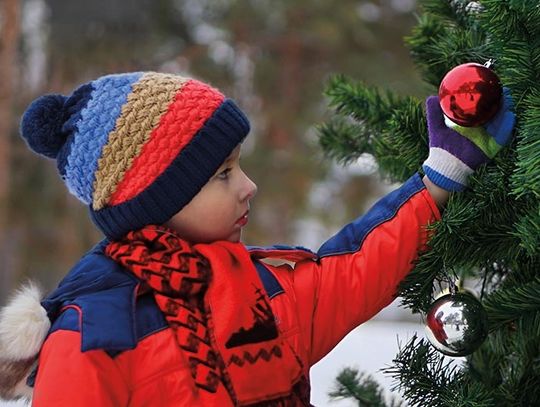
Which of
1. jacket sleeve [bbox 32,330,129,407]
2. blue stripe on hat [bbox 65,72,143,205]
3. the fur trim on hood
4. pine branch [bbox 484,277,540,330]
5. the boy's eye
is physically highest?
blue stripe on hat [bbox 65,72,143,205]

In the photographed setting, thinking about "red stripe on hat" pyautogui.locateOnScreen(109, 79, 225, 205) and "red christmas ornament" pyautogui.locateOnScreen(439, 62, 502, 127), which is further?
"red stripe on hat" pyautogui.locateOnScreen(109, 79, 225, 205)

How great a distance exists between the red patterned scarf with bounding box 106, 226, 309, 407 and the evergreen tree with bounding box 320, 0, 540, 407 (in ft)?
0.55

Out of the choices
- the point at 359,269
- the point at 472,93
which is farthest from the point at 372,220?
the point at 472,93

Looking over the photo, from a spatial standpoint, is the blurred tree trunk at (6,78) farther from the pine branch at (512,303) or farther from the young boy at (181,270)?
the pine branch at (512,303)

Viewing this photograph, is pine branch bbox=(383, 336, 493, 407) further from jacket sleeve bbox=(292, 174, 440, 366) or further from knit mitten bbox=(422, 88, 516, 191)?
knit mitten bbox=(422, 88, 516, 191)

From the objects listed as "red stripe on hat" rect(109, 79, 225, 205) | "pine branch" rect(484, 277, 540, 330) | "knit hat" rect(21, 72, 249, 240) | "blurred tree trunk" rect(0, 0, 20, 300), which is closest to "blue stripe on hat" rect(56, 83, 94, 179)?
"knit hat" rect(21, 72, 249, 240)

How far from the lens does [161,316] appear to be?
42.8 inches

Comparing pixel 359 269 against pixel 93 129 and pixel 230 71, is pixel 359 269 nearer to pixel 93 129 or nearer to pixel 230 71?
pixel 93 129

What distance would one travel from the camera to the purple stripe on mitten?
3.22 ft

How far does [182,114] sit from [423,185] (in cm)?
37

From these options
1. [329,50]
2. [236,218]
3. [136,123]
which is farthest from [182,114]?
[329,50]

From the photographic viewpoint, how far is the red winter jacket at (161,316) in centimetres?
101

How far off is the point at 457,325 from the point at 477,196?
162 millimetres

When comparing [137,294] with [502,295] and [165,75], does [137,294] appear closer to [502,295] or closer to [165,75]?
[165,75]
